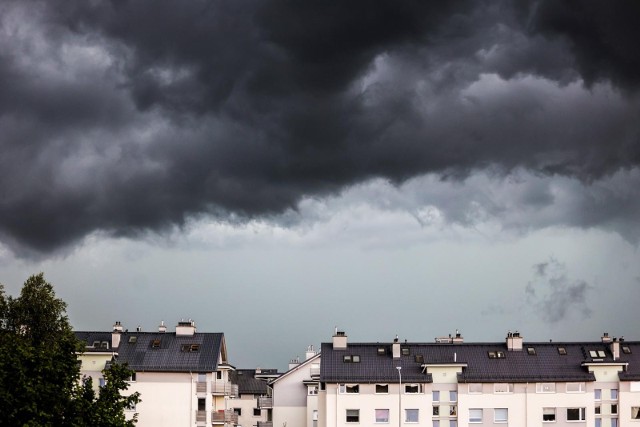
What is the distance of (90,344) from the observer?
123 meters

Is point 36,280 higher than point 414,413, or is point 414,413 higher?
point 36,280

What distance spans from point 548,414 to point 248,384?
6969 centimetres

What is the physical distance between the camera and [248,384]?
176 meters

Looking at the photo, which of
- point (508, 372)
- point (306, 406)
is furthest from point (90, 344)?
point (508, 372)

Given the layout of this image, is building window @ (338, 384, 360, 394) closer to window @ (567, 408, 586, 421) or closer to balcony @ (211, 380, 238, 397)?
balcony @ (211, 380, 238, 397)

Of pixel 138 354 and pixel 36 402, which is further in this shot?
pixel 138 354

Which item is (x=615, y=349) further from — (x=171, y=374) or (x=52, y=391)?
(x=52, y=391)

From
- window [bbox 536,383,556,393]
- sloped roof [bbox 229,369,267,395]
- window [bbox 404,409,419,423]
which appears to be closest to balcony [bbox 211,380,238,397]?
window [bbox 404,409,419,423]

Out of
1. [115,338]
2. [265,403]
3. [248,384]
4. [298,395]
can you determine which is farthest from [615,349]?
[248,384]

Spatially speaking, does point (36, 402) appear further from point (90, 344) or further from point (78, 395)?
point (90, 344)

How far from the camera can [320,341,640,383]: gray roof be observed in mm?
117250

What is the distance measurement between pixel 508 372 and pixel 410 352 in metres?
11.1

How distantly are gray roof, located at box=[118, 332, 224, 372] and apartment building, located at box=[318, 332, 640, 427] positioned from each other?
1300cm

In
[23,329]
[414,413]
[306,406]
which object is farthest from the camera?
[306,406]
